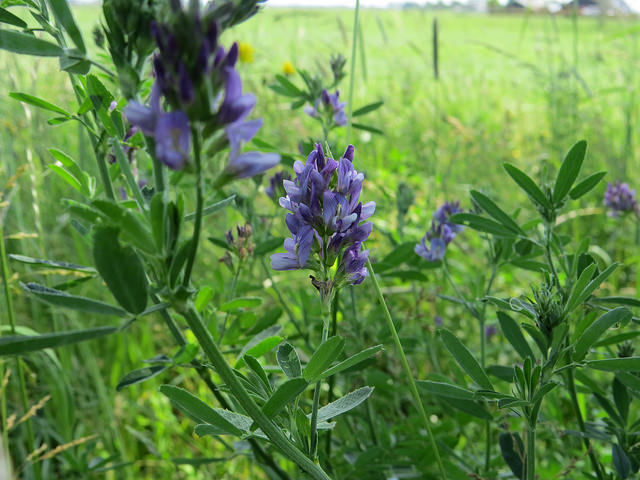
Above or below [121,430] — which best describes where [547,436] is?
above

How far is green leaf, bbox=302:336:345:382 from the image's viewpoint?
0.80 metres

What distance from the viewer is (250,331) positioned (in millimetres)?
1464

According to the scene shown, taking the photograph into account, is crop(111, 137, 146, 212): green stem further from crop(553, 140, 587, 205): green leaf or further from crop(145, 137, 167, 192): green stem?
crop(553, 140, 587, 205): green leaf

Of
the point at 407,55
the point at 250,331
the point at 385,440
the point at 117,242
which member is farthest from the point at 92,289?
the point at 407,55

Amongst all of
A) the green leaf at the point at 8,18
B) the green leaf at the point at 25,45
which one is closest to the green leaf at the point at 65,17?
the green leaf at the point at 25,45

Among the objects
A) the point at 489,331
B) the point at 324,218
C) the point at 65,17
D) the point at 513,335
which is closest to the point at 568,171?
the point at 513,335

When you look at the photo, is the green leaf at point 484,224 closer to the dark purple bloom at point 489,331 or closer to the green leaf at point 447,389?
the green leaf at point 447,389

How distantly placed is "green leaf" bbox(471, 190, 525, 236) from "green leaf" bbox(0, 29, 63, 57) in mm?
820

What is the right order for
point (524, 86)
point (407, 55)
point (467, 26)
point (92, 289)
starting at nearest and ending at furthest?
point (92, 289) < point (524, 86) < point (407, 55) < point (467, 26)

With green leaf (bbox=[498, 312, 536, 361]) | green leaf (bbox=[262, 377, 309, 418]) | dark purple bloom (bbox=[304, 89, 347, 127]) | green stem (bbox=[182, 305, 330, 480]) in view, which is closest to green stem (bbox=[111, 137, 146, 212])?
green stem (bbox=[182, 305, 330, 480])

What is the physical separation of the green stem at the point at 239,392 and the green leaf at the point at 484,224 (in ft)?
2.18

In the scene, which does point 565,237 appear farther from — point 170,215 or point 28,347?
point 28,347

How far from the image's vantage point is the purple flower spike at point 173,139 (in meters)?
0.59

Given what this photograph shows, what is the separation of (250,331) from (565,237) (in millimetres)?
772
